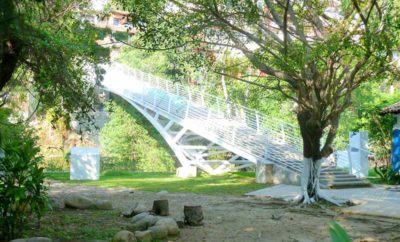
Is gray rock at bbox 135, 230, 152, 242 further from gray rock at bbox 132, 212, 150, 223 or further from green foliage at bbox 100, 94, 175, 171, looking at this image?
green foliage at bbox 100, 94, 175, 171

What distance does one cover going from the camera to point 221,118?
20.0 meters

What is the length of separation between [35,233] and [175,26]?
18.2ft

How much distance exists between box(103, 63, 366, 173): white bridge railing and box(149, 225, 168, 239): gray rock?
8.98 meters

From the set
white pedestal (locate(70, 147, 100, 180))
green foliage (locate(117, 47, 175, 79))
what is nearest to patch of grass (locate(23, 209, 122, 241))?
white pedestal (locate(70, 147, 100, 180))

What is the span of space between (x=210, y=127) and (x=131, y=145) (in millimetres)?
5973

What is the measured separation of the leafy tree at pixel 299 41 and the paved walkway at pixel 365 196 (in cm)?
115

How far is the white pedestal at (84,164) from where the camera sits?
1734cm

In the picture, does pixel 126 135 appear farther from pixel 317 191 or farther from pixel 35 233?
pixel 35 233

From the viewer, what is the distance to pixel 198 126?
64.8 ft

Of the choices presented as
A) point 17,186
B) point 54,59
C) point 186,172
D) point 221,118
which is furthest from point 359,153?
point 17,186

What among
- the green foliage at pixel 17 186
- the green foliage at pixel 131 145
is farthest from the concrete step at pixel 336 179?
the green foliage at pixel 131 145

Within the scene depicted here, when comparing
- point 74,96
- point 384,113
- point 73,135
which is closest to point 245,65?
point 384,113

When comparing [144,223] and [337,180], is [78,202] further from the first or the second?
[337,180]

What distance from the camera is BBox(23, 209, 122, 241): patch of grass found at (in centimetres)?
710
